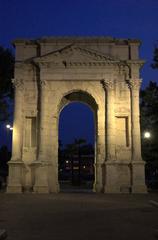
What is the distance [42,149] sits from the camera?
30922 millimetres

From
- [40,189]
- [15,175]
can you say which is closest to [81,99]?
[15,175]

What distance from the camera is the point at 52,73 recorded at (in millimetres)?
32125

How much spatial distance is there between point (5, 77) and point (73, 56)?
11618mm

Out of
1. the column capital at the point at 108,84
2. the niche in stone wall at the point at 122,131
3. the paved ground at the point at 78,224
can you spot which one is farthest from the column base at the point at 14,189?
the paved ground at the point at 78,224

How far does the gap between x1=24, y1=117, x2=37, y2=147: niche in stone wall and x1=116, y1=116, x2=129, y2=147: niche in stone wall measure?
6.26 meters

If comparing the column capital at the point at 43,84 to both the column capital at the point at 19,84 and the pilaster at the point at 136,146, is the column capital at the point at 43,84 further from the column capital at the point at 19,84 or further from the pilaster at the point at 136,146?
the pilaster at the point at 136,146

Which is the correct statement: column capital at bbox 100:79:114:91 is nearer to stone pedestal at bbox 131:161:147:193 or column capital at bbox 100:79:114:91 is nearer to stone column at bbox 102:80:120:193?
stone column at bbox 102:80:120:193

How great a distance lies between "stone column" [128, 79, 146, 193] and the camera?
99.8ft

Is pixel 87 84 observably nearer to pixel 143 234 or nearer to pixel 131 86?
pixel 131 86

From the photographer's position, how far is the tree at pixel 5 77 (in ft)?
137

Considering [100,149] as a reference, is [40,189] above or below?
below

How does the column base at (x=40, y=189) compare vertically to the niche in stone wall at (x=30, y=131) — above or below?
below

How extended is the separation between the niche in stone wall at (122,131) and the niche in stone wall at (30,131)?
6256 millimetres

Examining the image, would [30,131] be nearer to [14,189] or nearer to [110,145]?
[14,189]
